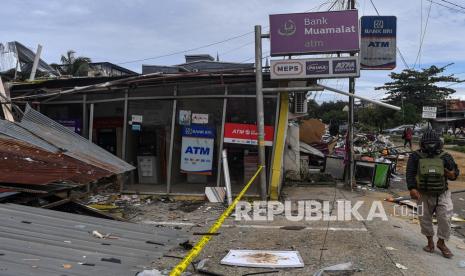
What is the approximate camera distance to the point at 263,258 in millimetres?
6555

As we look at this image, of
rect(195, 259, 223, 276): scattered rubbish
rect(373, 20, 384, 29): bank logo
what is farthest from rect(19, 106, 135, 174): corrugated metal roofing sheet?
rect(373, 20, 384, 29): bank logo

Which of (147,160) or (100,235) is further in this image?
(147,160)

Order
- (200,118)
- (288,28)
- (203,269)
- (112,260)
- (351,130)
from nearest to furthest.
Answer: (112,260), (203,269), (288,28), (200,118), (351,130)

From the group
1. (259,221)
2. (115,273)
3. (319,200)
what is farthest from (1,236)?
(319,200)

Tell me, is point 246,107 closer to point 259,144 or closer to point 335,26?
point 259,144

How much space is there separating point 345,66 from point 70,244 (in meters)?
8.64

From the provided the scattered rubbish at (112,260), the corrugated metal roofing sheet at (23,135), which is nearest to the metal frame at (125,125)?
the corrugated metal roofing sheet at (23,135)

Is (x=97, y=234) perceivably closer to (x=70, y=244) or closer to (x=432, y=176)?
(x=70, y=244)

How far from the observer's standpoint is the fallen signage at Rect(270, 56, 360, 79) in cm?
1162

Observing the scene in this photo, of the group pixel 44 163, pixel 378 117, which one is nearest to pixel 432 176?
pixel 44 163

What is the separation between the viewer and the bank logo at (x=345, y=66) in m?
11.6

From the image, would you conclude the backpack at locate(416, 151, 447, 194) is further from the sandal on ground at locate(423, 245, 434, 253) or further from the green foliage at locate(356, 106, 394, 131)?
the green foliage at locate(356, 106, 394, 131)

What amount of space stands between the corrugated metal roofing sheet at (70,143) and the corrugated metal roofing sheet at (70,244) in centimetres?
240

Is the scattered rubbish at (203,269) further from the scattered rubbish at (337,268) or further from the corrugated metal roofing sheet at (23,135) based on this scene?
the corrugated metal roofing sheet at (23,135)
